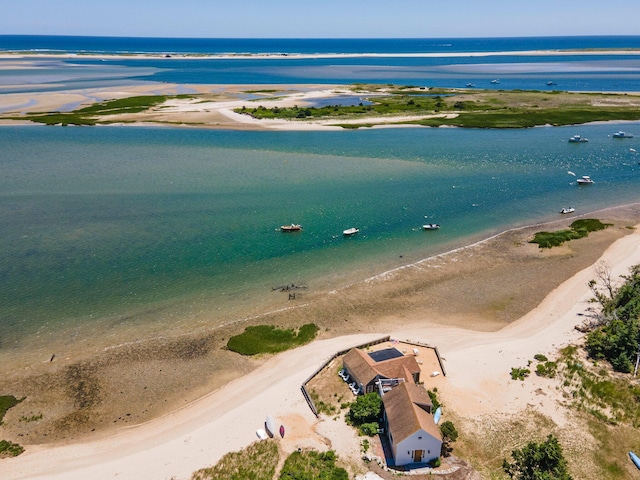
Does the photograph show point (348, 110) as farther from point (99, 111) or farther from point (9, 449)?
point (9, 449)

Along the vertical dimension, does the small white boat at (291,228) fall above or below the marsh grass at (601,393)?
above

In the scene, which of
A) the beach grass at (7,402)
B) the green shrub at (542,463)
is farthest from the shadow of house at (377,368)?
the beach grass at (7,402)

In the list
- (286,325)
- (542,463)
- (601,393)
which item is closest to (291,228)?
(286,325)

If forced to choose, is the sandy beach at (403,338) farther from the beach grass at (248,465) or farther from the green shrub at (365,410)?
the green shrub at (365,410)

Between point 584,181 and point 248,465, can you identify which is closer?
point 248,465

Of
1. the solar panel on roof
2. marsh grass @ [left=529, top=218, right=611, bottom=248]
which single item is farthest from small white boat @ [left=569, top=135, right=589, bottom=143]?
the solar panel on roof

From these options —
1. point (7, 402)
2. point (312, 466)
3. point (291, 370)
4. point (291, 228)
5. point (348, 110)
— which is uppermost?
point (348, 110)
